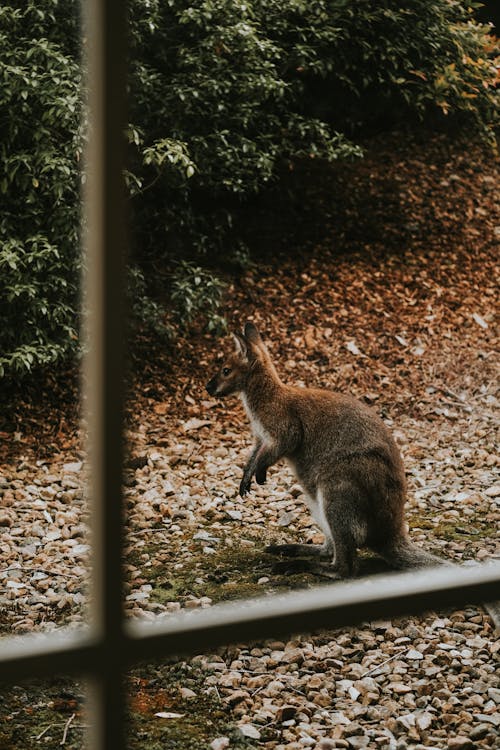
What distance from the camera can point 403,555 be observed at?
3178 millimetres

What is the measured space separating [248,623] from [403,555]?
2.72m

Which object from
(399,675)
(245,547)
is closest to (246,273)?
(245,547)

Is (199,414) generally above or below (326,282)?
below

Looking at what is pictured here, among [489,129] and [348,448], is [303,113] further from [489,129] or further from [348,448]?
[348,448]

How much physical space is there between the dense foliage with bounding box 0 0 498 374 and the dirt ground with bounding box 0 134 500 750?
37cm

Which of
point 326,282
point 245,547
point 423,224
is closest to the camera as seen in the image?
point 245,547

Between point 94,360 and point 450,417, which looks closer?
point 94,360

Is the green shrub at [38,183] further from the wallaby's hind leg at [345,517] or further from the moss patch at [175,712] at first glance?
the moss patch at [175,712]

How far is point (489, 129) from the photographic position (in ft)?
24.6

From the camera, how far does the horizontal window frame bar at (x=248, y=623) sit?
19.0 inches

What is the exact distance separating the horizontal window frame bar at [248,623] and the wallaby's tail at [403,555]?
256cm

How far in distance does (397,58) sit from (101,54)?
283 inches

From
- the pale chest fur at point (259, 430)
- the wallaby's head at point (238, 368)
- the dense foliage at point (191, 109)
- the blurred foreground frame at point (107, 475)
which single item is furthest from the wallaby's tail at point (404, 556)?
the blurred foreground frame at point (107, 475)

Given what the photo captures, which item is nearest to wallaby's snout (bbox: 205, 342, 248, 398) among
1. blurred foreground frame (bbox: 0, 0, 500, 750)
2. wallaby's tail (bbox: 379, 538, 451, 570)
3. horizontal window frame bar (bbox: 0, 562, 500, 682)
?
wallaby's tail (bbox: 379, 538, 451, 570)
